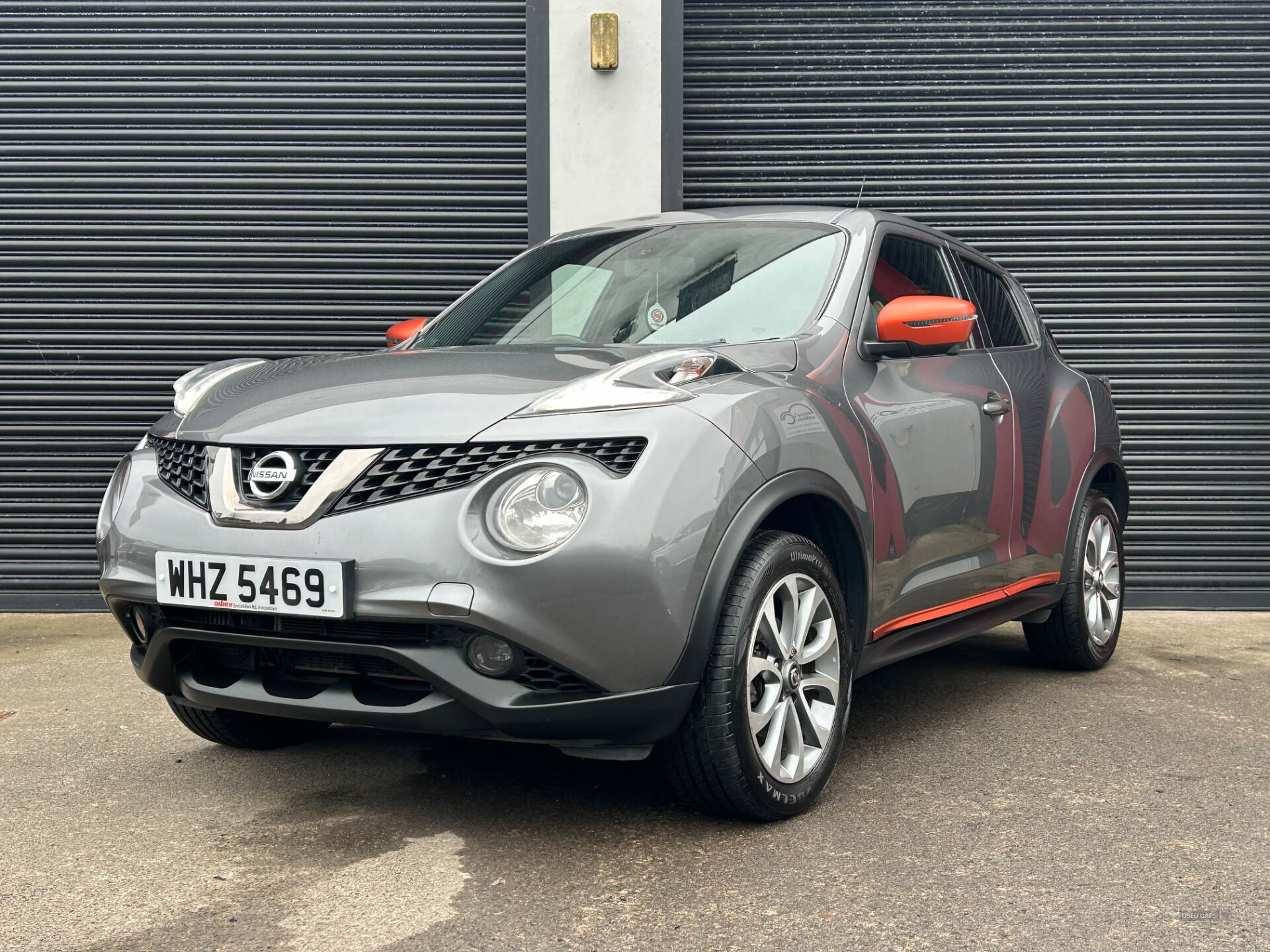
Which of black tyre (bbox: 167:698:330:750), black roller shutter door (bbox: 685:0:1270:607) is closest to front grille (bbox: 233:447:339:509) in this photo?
black tyre (bbox: 167:698:330:750)

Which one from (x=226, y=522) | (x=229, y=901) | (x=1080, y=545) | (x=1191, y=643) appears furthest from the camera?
(x=1191, y=643)

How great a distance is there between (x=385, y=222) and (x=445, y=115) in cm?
66

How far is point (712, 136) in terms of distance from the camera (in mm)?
6699

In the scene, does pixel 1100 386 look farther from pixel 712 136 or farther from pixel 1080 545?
pixel 712 136

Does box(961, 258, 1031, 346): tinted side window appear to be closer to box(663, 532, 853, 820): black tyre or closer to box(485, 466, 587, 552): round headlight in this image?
box(663, 532, 853, 820): black tyre

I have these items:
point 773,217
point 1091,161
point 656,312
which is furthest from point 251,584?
point 1091,161

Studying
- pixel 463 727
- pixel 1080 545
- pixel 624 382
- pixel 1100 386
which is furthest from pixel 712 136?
pixel 463 727

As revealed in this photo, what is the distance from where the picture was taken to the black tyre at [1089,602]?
15.4 ft

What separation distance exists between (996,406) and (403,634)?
2.30 m

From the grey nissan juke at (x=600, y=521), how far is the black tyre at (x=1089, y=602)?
3.39 ft

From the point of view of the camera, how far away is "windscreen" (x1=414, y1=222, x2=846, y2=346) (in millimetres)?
3475

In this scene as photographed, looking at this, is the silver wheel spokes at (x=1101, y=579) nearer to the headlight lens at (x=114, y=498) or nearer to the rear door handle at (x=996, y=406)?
the rear door handle at (x=996, y=406)

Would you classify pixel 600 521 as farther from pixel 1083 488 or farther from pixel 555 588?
pixel 1083 488

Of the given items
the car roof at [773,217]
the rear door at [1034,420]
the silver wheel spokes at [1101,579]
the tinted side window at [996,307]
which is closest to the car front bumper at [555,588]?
the car roof at [773,217]
